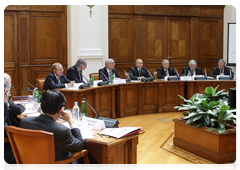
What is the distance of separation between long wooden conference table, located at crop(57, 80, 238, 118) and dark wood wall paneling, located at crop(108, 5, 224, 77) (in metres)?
2.37

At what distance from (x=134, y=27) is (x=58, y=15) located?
90.8 inches

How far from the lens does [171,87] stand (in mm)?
6773

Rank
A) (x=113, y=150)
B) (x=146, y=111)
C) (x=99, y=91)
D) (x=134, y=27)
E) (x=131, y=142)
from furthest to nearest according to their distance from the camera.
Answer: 1. (x=134, y=27)
2. (x=146, y=111)
3. (x=99, y=91)
4. (x=131, y=142)
5. (x=113, y=150)

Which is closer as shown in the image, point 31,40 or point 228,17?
point 31,40

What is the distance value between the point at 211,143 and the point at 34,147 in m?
2.49

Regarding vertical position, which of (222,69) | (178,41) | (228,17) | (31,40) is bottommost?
(222,69)

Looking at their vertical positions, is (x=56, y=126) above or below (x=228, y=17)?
below

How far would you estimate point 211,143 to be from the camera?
376cm

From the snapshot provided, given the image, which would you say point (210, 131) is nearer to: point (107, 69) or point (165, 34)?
point (107, 69)

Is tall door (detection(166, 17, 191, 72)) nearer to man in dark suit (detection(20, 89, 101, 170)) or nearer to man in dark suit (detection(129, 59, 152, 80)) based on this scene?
man in dark suit (detection(129, 59, 152, 80))

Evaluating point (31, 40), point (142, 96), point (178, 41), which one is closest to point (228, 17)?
point (178, 41)
